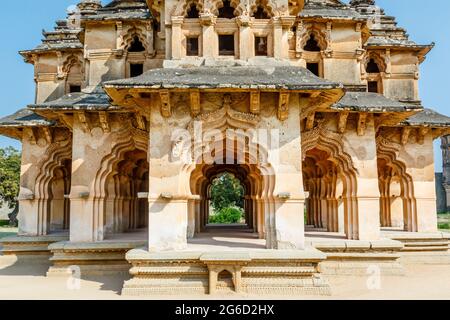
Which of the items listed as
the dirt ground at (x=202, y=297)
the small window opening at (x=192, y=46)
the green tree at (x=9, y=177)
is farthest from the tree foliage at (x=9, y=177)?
the small window opening at (x=192, y=46)

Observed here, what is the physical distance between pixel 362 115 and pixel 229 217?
2239 cm

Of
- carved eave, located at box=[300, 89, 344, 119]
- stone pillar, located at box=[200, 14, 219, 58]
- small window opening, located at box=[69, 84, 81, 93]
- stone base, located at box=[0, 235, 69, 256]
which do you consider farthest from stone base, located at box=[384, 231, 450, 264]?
small window opening, located at box=[69, 84, 81, 93]

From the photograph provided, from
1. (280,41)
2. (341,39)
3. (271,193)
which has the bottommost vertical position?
(271,193)

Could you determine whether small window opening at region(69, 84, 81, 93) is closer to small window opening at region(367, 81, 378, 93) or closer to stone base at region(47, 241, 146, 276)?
stone base at region(47, 241, 146, 276)

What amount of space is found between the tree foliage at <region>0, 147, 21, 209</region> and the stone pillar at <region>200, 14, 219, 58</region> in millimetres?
29454

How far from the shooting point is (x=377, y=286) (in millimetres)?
10242

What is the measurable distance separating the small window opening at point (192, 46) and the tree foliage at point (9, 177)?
28818 mm

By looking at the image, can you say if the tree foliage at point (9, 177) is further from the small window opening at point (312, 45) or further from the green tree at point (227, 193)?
the small window opening at point (312, 45)

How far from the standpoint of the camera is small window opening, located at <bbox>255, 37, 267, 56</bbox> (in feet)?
35.4

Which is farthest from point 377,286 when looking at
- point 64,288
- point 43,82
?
point 43,82

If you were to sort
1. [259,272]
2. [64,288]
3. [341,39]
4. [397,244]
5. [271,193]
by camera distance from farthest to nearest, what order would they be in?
1. [341,39]
2. [397,244]
3. [64,288]
4. [271,193]
5. [259,272]

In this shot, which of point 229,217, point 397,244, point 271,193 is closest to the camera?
point 271,193

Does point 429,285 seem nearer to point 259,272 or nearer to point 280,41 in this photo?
point 259,272

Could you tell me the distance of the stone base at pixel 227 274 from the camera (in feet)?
28.3
